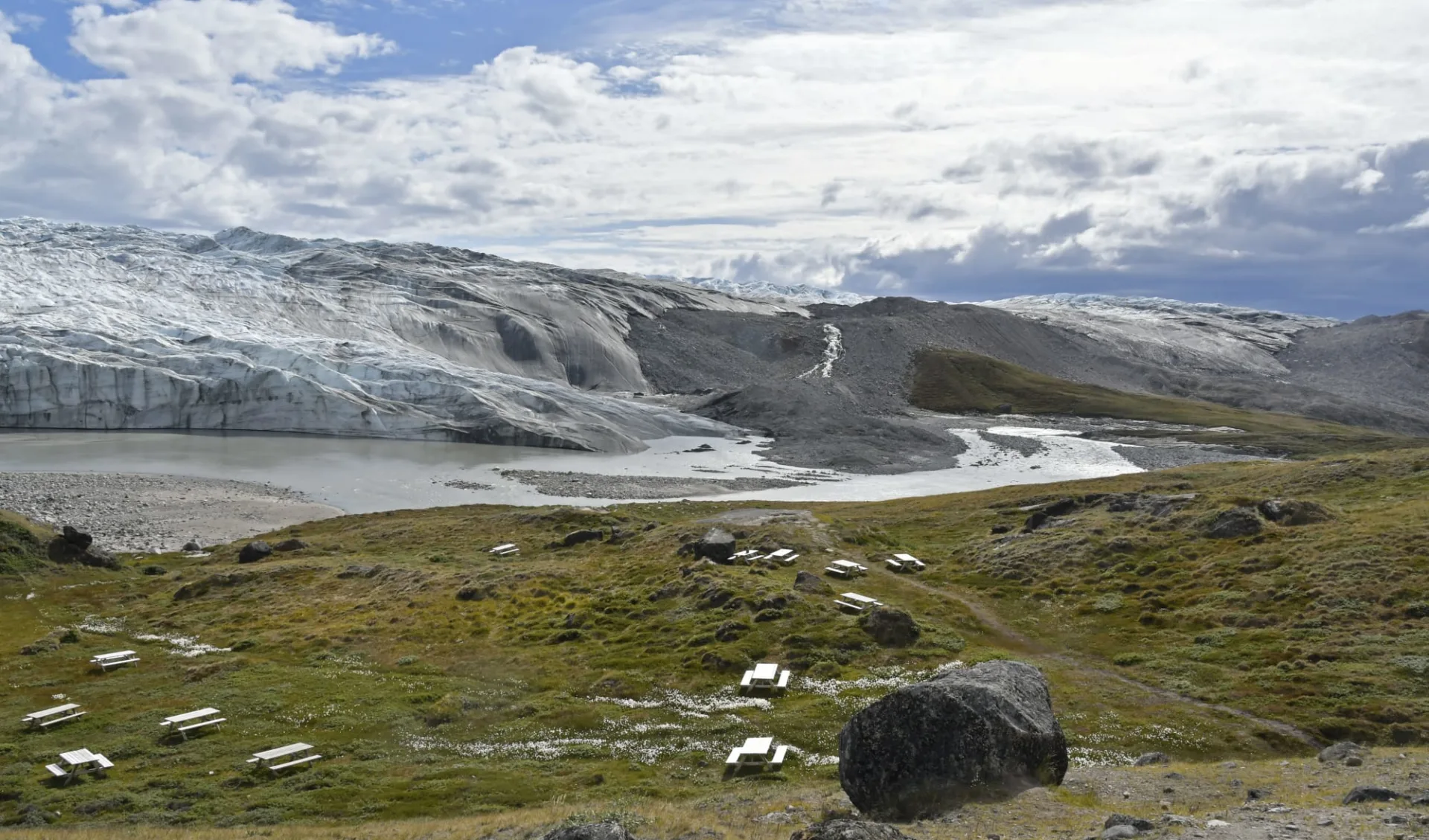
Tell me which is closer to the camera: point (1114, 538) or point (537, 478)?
point (1114, 538)

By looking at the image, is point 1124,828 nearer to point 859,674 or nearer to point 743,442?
point 859,674

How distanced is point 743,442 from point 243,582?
291ft

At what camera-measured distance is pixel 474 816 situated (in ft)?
77.5

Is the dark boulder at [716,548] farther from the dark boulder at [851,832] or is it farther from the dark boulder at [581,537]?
the dark boulder at [851,832]

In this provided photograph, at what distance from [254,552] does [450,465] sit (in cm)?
5158

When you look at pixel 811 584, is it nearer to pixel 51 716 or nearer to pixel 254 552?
pixel 51 716

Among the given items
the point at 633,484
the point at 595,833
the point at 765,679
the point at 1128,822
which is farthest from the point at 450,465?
the point at 1128,822

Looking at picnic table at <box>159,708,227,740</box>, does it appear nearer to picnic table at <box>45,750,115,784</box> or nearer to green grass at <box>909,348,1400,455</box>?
picnic table at <box>45,750,115,784</box>

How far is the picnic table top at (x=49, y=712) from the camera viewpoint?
32250mm

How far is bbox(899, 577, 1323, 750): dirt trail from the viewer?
29.7m

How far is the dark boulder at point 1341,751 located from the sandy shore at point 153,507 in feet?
225

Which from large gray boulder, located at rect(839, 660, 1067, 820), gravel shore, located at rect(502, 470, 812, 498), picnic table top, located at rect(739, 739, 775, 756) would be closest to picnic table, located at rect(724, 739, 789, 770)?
picnic table top, located at rect(739, 739, 775, 756)

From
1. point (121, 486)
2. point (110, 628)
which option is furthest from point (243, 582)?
point (121, 486)

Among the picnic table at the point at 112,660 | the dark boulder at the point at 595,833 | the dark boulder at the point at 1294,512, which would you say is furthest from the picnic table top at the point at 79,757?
the dark boulder at the point at 1294,512
